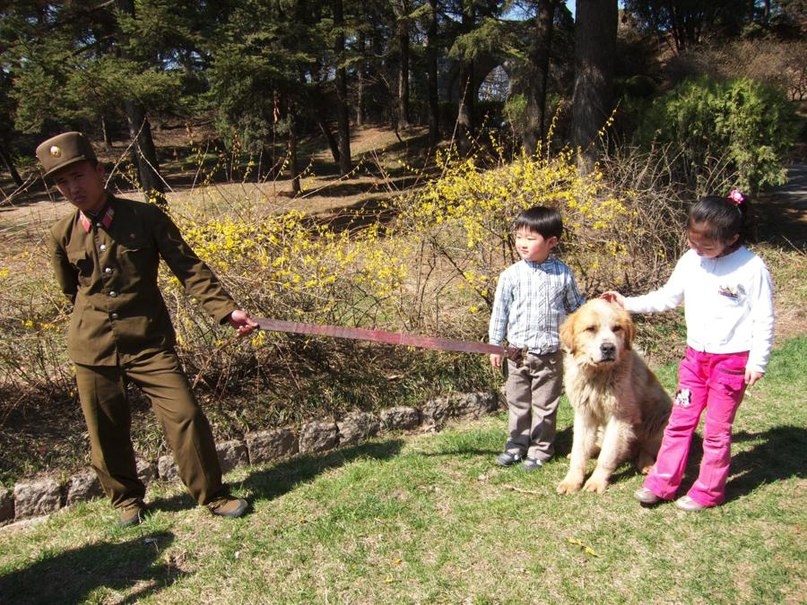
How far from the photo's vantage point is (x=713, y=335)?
9.29ft

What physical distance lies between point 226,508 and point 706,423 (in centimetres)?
280

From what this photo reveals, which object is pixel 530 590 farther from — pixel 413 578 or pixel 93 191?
pixel 93 191

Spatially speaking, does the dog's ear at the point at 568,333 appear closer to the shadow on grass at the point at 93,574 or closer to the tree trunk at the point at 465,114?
the shadow on grass at the point at 93,574

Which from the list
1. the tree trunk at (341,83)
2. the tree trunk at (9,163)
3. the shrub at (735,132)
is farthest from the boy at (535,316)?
the tree trunk at (9,163)

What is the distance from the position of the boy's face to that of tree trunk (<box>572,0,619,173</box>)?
20.6ft

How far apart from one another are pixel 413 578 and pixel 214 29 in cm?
1202

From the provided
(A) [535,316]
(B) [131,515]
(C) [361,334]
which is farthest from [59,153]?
(A) [535,316]

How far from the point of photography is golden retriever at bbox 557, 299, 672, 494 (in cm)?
297

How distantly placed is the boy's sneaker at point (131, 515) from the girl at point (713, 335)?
9.73 ft

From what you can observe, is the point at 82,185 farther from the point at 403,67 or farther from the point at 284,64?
the point at 403,67

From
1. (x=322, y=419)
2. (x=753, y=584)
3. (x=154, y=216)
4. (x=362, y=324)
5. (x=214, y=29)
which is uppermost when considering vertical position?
(x=214, y=29)

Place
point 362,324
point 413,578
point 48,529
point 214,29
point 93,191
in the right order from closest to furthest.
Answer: point 413,578, point 93,191, point 48,529, point 362,324, point 214,29

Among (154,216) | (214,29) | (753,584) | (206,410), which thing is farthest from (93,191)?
(214,29)

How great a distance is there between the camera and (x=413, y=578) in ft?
8.82
